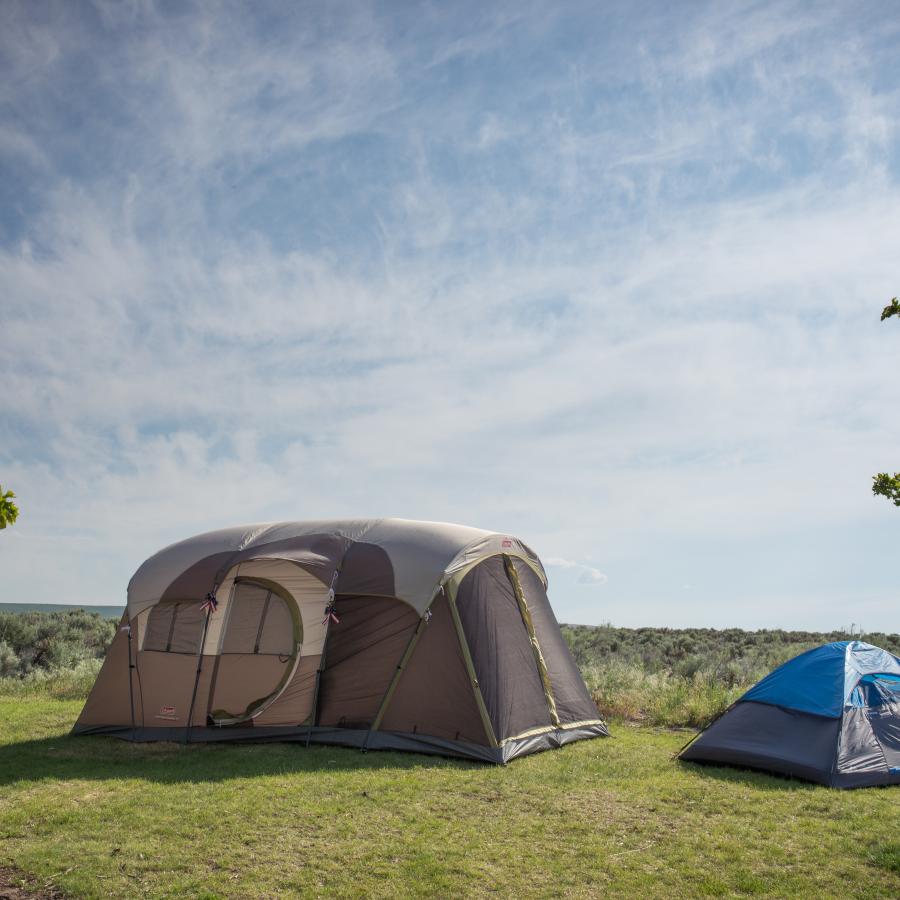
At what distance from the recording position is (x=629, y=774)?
9172mm

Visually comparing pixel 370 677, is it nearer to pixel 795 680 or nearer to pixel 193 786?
pixel 193 786

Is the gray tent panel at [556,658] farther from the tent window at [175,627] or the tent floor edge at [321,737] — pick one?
the tent window at [175,627]

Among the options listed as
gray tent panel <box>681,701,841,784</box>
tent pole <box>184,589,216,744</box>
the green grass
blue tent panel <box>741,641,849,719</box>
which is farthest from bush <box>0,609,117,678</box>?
blue tent panel <box>741,641,849,719</box>

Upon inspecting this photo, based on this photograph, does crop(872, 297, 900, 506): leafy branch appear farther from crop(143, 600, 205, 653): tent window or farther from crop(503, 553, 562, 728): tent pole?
crop(143, 600, 205, 653): tent window

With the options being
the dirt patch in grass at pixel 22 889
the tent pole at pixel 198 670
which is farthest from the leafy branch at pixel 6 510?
the tent pole at pixel 198 670

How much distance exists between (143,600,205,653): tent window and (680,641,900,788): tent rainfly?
244 inches

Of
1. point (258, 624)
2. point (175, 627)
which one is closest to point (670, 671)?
point (258, 624)

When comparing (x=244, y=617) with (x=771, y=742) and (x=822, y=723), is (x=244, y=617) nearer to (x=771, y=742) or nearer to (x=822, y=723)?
(x=771, y=742)

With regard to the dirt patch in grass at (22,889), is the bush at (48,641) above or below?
above

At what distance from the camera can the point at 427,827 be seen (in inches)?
280

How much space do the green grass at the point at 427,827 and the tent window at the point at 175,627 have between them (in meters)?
1.60

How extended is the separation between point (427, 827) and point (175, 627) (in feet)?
18.3

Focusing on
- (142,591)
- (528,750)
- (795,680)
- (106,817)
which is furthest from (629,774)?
(142,591)

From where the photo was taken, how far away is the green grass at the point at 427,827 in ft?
19.5
